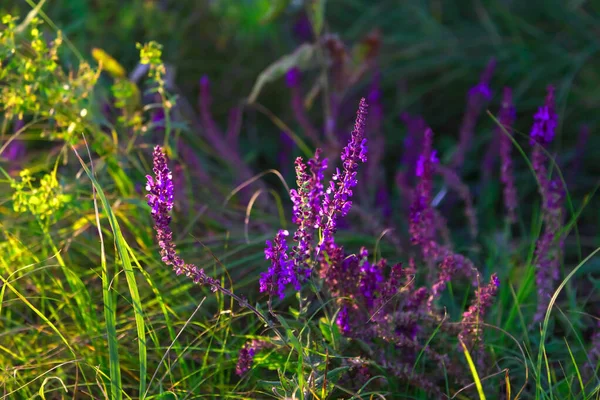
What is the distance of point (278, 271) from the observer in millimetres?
1498

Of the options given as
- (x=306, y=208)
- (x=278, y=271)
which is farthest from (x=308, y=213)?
(x=278, y=271)

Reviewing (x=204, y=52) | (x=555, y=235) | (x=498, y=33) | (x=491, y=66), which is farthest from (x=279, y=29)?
(x=555, y=235)

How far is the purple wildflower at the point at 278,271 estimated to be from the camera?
148 cm

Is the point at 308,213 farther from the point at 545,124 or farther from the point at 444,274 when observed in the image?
the point at 545,124

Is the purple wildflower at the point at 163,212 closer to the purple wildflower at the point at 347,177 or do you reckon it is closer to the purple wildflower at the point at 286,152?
the purple wildflower at the point at 347,177

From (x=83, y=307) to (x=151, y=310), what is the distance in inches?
11.1

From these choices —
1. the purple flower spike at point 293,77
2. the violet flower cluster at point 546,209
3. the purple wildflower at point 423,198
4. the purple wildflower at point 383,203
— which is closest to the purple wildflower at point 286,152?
the purple flower spike at point 293,77

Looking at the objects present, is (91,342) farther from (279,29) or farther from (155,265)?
(279,29)

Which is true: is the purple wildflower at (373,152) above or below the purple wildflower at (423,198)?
above

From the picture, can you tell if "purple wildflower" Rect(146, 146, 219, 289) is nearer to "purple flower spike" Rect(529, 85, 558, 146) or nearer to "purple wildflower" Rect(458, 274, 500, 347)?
"purple wildflower" Rect(458, 274, 500, 347)

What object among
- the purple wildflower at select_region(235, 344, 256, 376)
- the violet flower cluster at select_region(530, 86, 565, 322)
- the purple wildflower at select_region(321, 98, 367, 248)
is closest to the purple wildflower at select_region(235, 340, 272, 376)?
the purple wildflower at select_region(235, 344, 256, 376)

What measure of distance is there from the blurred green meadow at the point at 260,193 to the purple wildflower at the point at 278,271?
0.05 m

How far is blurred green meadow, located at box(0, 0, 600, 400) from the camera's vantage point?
1731 mm

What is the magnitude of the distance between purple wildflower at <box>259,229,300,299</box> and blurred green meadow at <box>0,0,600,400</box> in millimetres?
46
